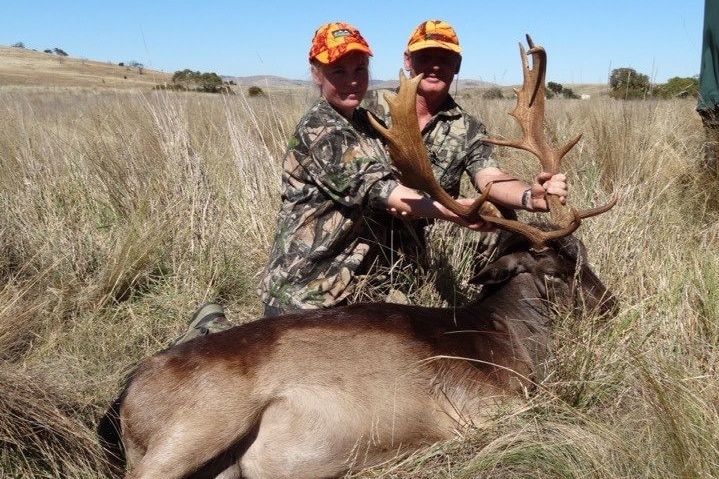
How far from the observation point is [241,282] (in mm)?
5461

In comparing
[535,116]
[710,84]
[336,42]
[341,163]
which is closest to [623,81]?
[710,84]

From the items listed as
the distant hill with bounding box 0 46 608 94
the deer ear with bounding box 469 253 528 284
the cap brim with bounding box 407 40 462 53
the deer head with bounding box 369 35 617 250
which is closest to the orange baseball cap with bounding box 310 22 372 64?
the cap brim with bounding box 407 40 462 53

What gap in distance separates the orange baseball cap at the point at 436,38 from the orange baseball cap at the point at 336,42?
60 centimetres

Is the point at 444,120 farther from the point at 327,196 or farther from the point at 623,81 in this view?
the point at 623,81

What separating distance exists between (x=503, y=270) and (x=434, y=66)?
1.70 m

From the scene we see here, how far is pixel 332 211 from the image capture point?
14.9 ft

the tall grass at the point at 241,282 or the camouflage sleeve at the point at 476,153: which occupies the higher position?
the camouflage sleeve at the point at 476,153

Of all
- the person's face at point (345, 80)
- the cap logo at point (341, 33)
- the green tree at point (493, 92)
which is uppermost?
the cap logo at point (341, 33)

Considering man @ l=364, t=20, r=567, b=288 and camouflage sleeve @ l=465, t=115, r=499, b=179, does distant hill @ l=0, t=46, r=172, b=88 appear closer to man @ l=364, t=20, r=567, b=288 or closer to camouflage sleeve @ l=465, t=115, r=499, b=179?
man @ l=364, t=20, r=567, b=288

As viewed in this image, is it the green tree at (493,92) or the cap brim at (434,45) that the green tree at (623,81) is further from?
the cap brim at (434,45)

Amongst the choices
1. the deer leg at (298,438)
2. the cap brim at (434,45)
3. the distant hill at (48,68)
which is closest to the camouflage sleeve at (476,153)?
the cap brim at (434,45)

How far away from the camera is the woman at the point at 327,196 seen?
4332 millimetres

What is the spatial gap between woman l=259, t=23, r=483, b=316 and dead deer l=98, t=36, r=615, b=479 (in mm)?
618

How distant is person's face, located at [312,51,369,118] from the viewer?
14.7 feet
